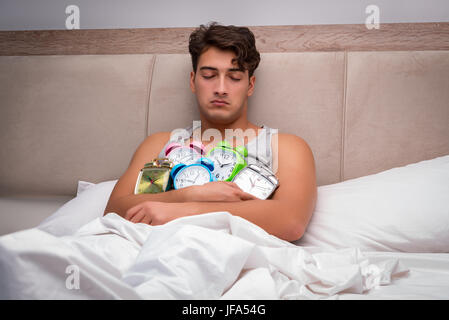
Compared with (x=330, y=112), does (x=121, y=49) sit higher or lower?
higher

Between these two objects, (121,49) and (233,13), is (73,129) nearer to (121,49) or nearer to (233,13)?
(121,49)

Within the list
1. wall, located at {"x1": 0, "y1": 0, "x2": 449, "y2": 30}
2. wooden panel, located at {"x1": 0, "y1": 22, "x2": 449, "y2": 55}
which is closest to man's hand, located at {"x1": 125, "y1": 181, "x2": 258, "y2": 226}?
wooden panel, located at {"x1": 0, "y1": 22, "x2": 449, "y2": 55}

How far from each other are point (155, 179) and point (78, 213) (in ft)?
1.01

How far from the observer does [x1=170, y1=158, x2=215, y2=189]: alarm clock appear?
3.23 ft

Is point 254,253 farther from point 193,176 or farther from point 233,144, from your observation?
point 233,144

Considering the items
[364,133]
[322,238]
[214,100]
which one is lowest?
[322,238]

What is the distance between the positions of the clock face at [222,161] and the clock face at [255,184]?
6 cm

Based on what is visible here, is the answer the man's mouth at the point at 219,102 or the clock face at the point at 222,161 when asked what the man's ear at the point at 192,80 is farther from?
the clock face at the point at 222,161

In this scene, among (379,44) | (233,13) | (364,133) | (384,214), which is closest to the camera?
(384,214)

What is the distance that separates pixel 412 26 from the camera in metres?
1.43

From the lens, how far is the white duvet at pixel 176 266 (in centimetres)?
42

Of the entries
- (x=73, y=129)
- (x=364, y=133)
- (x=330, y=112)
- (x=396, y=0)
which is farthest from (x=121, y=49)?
(x=396, y=0)

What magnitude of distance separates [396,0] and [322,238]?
1.17 meters

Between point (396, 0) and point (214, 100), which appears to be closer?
point (214, 100)
